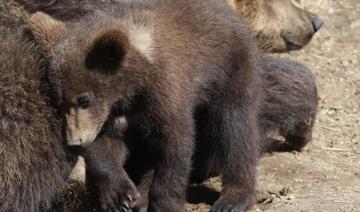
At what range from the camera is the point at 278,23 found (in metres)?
9.69

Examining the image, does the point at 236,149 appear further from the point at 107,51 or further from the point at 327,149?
the point at 327,149

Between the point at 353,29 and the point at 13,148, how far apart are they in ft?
20.9

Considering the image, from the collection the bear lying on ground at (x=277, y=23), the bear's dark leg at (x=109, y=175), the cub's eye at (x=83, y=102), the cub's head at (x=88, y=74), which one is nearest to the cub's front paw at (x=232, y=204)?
the bear's dark leg at (x=109, y=175)

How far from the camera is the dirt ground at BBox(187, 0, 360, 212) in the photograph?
755 cm

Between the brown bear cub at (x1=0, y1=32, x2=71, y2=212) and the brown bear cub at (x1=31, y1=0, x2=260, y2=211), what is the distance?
25cm

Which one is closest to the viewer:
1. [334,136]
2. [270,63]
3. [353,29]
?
[270,63]

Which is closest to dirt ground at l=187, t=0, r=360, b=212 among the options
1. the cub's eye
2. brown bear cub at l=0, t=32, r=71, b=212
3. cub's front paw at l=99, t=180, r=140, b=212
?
cub's front paw at l=99, t=180, r=140, b=212

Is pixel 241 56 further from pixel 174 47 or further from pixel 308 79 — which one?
pixel 308 79

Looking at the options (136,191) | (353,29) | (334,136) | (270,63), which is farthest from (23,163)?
(353,29)

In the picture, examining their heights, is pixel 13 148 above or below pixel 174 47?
below

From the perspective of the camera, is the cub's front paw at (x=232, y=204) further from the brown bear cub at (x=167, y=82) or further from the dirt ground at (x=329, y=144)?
the dirt ground at (x=329, y=144)

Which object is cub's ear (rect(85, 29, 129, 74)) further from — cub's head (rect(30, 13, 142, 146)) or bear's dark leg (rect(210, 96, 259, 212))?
bear's dark leg (rect(210, 96, 259, 212))

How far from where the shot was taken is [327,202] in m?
7.30

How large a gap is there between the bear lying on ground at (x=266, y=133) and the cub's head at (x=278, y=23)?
44.7 inches
